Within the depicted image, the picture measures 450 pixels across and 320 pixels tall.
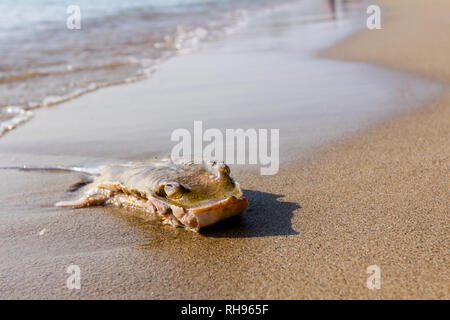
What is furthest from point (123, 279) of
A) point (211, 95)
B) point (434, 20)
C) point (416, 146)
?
point (434, 20)


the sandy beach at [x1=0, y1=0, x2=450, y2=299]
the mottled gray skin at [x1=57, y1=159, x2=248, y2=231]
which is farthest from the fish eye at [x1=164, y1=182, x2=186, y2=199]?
the sandy beach at [x1=0, y1=0, x2=450, y2=299]

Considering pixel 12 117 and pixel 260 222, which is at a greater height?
pixel 12 117

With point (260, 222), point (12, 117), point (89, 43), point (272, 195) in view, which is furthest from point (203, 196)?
point (89, 43)

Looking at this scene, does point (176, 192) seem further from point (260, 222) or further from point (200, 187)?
point (260, 222)

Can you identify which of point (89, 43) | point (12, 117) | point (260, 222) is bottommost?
point (260, 222)

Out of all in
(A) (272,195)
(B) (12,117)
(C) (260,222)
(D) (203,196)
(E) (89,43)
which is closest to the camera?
(D) (203,196)

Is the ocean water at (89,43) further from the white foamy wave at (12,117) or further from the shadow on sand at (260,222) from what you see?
the shadow on sand at (260,222)

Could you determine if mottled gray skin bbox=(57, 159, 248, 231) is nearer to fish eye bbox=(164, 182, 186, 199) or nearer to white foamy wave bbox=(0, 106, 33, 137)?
fish eye bbox=(164, 182, 186, 199)

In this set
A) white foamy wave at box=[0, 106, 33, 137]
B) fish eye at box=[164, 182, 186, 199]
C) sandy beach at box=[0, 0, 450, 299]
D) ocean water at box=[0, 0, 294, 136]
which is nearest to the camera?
sandy beach at box=[0, 0, 450, 299]
